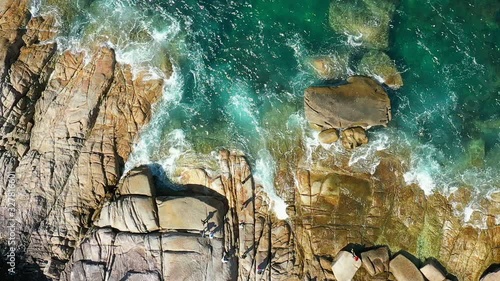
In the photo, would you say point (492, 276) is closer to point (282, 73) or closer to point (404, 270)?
point (404, 270)

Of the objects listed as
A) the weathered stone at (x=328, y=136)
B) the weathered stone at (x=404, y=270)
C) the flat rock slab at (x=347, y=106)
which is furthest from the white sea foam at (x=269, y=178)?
the weathered stone at (x=404, y=270)

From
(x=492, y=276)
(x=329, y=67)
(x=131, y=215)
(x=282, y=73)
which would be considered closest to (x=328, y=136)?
(x=329, y=67)

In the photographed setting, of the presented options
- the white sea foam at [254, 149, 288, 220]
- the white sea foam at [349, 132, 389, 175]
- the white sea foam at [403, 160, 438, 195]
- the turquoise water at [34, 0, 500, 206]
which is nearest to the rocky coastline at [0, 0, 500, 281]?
the white sea foam at [254, 149, 288, 220]

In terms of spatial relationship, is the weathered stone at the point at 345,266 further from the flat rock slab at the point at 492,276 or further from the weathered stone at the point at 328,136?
the flat rock slab at the point at 492,276

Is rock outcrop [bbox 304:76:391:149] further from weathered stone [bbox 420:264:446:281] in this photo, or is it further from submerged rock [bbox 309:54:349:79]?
weathered stone [bbox 420:264:446:281]

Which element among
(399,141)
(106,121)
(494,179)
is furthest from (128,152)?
(494,179)

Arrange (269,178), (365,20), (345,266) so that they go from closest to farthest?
(345,266), (269,178), (365,20)
